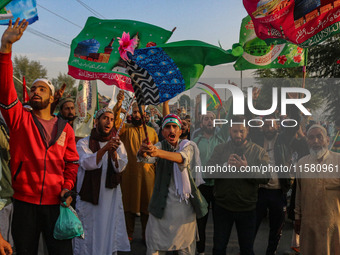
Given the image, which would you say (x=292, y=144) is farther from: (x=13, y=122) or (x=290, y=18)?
(x=13, y=122)

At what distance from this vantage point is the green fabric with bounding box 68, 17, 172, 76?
6242 millimetres

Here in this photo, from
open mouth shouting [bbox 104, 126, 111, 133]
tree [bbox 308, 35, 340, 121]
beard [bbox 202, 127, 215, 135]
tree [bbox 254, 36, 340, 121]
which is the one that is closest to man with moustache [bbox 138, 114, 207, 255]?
open mouth shouting [bbox 104, 126, 111, 133]

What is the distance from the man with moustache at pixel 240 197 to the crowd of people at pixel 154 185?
12 millimetres

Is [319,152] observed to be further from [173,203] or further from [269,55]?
[269,55]

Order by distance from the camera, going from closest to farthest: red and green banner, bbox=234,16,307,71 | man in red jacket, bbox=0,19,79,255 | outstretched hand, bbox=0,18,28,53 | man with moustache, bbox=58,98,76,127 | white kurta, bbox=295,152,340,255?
outstretched hand, bbox=0,18,28,53
man in red jacket, bbox=0,19,79,255
white kurta, bbox=295,152,340,255
man with moustache, bbox=58,98,76,127
red and green banner, bbox=234,16,307,71

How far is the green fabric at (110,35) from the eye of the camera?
6242 millimetres

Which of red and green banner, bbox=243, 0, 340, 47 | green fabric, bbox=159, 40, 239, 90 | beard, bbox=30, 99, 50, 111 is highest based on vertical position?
red and green banner, bbox=243, 0, 340, 47

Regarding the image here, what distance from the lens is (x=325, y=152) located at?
14.1ft

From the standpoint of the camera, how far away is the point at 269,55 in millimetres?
7922

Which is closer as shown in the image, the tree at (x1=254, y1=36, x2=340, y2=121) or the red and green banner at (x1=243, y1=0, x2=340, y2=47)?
the red and green banner at (x1=243, y1=0, x2=340, y2=47)

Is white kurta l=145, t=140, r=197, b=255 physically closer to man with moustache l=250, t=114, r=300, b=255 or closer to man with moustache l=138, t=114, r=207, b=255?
man with moustache l=138, t=114, r=207, b=255

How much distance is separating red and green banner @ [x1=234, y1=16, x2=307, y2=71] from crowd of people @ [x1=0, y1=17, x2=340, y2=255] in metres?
2.26

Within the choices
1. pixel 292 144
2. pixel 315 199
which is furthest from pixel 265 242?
pixel 315 199

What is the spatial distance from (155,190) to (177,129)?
2.45 ft
